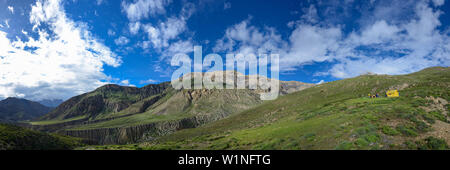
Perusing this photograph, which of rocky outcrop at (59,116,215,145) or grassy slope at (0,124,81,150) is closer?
grassy slope at (0,124,81,150)

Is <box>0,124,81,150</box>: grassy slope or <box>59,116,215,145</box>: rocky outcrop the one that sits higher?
<box>0,124,81,150</box>: grassy slope

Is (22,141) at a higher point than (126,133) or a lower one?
higher

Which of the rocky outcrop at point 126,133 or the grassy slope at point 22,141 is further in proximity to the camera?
the rocky outcrop at point 126,133

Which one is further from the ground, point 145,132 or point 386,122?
point 386,122

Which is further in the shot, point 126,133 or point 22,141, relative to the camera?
point 126,133

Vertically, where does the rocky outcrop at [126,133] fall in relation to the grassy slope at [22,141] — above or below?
below
